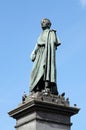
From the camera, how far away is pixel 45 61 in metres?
23.1

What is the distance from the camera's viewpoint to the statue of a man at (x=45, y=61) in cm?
2275

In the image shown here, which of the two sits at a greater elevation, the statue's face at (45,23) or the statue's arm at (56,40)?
the statue's face at (45,23)

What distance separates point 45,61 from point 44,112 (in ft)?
9.65

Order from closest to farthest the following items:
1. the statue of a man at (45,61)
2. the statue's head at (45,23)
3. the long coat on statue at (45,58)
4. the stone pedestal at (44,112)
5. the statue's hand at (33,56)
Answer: the stone pedestal at (44,112) → the statue of a man at (45,61) → the long coat on statue at (45,58) → the statue's hand at (33,56) → the statue's head at (45,23)

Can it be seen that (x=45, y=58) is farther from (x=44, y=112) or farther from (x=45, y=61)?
(x=44, y=112)

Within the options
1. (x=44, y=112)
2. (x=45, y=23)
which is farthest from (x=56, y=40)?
(x=44, y=112)

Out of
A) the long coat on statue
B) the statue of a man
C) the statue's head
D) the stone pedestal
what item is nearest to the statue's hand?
the statue of a man

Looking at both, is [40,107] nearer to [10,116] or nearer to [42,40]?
[10,116]

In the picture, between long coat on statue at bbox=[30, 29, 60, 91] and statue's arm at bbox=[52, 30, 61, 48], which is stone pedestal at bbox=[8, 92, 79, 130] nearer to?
long coat on statue at bbox=[30, 29, 60, 91]

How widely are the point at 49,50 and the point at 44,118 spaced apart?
12.7 ft

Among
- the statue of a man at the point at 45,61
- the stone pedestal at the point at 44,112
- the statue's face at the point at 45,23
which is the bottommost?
the stone pedestal at the point at 44,112

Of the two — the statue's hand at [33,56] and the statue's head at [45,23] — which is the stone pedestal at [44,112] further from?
the statue's head at [45,23]

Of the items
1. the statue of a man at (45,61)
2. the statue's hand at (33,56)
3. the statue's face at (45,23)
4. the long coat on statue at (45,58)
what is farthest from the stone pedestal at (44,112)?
the statue's face at (45,23)

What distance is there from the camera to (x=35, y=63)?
23.4m
